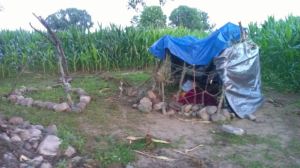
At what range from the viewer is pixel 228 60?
21.4ft

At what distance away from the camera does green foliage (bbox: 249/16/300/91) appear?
339 inches

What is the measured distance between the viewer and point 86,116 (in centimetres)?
593

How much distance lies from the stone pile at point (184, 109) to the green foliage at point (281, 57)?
2.81m

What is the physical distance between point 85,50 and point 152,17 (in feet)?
20.2

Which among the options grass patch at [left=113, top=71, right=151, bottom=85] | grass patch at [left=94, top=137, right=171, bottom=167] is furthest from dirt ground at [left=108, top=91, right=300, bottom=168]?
grass patch at [left=113, top=71, right=151, bottom=85]

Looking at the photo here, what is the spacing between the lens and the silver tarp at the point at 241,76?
21.3 feet

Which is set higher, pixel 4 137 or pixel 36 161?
pixel 4 137

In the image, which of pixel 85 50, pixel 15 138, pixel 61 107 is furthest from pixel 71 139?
pixel 85 50

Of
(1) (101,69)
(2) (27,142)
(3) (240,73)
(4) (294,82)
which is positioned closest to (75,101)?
(2) (27,142)

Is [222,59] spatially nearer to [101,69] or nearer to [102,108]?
[102,108]

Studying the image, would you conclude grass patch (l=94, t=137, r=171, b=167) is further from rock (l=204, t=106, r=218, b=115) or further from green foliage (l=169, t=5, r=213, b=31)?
green foliage (l=169, t=5, r=213, b=31)

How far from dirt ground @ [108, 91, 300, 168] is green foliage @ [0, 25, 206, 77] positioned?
420 cm

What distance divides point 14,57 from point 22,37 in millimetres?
1350

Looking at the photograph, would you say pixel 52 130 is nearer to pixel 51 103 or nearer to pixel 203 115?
pixel 51 103
